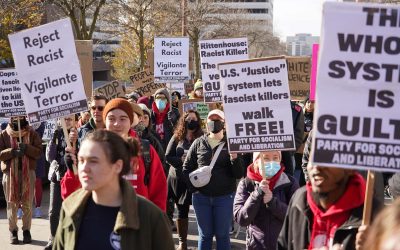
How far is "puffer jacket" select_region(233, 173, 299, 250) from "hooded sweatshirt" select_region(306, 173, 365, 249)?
1426 mm

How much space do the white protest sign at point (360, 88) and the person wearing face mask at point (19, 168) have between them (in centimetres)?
557

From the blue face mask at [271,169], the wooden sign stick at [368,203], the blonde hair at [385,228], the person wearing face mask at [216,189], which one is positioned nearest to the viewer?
the blonde hair at [385,228]

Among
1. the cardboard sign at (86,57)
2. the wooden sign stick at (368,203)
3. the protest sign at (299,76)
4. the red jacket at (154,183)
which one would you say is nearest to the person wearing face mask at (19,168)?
the cardboard sign at (86,57)

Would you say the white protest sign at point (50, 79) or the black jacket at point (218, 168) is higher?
the white protest sign at point (50, 79)

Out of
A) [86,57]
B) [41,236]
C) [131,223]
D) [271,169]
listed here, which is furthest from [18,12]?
[131,223]

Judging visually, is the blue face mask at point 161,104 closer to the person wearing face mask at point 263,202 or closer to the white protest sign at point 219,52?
the white protest sign at point 219,52

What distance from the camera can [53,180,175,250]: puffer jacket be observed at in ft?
10.7

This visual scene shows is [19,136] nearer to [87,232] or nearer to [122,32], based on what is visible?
[87,232]

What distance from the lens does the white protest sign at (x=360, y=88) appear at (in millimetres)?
3346

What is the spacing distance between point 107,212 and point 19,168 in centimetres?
515

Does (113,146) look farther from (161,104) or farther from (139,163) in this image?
(161,104)

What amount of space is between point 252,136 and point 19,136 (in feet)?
12.9

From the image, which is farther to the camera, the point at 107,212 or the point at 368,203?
the point at 107,212

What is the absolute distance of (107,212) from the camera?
11.1 feet
